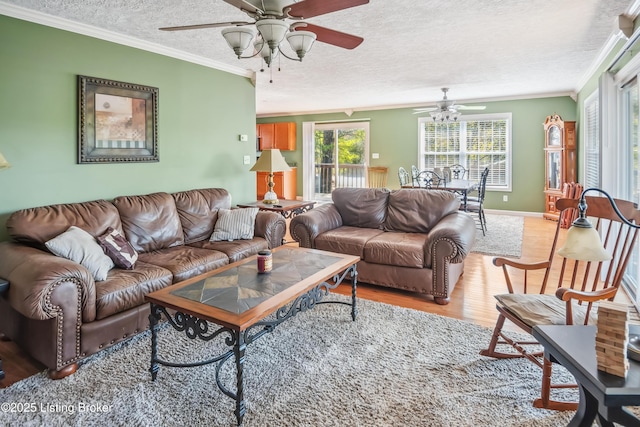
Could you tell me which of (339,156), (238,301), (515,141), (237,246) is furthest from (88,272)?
(339,156)

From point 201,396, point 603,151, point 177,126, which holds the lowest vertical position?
point 201,396

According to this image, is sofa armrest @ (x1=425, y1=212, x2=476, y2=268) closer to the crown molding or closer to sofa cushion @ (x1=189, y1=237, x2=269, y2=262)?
sofa cushion @ (x1=189, y1=237, x2=269, y2=262)

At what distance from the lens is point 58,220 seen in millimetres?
2928

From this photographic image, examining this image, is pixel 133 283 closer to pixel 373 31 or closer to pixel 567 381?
pixel 567 381

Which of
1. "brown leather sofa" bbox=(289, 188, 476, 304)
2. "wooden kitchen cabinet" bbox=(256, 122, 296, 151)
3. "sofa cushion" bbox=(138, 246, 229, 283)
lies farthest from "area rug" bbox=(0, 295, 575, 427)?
"wooden kitchen cabinet" bbox=(256, 122, 296, 151)

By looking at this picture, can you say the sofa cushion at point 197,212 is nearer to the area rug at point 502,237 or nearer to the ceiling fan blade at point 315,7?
the ceiling fan blade at point 315,7

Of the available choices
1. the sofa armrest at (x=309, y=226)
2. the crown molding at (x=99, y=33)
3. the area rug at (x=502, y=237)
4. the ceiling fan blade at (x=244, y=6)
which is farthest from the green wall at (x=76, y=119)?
the area rug at (x=502, y=237)

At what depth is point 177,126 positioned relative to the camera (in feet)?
14.0

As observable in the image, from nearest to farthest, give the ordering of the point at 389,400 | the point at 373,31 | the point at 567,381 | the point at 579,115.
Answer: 1. the point at 389,400
2. the point at 567,381
3. the point at 373,31
4. the point at 579,115

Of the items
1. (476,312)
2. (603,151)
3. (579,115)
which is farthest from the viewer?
(579,115)

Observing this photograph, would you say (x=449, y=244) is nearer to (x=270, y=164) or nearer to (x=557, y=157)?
(x=270, y=164)

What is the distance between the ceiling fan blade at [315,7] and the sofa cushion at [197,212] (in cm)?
235

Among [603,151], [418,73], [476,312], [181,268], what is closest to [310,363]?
[181,268]

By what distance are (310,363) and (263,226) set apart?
6.07 feet
